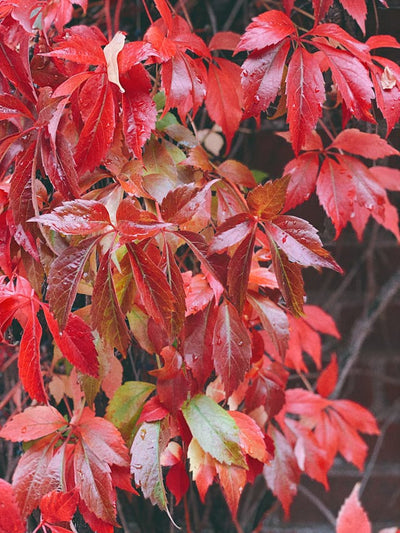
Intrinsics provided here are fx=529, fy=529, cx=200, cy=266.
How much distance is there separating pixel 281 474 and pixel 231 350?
0.31 meters

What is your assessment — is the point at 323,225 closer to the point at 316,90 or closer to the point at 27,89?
the point at 316,90

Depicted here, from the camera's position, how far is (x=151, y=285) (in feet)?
1.54

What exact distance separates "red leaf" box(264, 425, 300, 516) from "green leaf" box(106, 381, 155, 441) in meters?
0.22

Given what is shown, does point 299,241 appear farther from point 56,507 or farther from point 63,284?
point 56,507

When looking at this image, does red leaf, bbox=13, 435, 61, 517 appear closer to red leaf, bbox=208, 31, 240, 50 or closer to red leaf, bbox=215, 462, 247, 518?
Answer: red leaf, bbox=215, 462, 247, 518

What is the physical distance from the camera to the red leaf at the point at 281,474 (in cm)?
75

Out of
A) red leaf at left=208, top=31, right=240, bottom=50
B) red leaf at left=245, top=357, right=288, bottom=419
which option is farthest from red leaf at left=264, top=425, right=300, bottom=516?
red leaf at left=208, top=31, right=240, bottom=50

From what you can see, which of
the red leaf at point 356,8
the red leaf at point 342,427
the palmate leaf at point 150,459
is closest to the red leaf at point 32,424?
the palmate leaf at point 150,459

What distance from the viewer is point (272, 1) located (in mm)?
900

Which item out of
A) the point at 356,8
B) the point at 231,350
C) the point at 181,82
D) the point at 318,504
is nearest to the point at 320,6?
the point at 356,8

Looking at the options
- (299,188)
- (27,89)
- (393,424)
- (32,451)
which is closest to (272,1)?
(299,188)

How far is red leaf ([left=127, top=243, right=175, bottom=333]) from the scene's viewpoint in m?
0.47

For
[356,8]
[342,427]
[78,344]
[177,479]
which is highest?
[356,8]

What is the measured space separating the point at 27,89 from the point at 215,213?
26 cm
